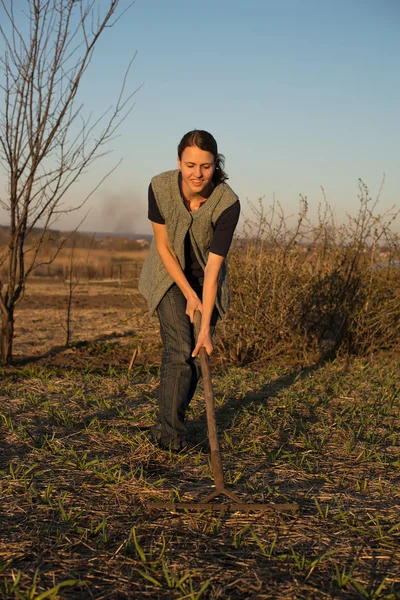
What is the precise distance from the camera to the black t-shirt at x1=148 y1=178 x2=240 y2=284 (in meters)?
3.55

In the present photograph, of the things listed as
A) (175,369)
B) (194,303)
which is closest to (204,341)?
(194,303)

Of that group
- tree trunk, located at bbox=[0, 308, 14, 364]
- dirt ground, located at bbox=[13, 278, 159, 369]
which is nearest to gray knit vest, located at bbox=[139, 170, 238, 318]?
dirt ground, located at bbox=[13, 278, 159, 369]

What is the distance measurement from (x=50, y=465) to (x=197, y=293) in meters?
1.22

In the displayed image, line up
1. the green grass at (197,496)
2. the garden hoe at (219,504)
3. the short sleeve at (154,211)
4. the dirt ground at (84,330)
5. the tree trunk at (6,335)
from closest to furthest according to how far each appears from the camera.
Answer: the green grass at (197,496) < the garden hoe at (219,504) < the short sleeve at (154,211) < the tree trunk at (6,335) < the dirt ground at (84,330)

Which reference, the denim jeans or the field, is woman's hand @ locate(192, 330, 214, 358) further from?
the field

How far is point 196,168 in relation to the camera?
137 inches

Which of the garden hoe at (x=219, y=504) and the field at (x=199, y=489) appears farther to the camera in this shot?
the garden hoe at (x=219, y=504)

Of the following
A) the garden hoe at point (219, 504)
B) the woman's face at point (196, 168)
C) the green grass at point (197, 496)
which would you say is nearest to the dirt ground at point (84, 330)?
the green grass at point (197, 496)

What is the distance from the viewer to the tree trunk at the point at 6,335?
667 cm

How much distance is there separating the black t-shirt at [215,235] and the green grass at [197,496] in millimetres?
985

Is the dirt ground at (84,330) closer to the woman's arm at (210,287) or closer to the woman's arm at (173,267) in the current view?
the woman's arm at (173,267)

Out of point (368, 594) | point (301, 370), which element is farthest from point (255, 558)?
point (301, 370)

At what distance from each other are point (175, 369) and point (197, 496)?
857mm

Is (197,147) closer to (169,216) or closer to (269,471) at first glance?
(169,216)
